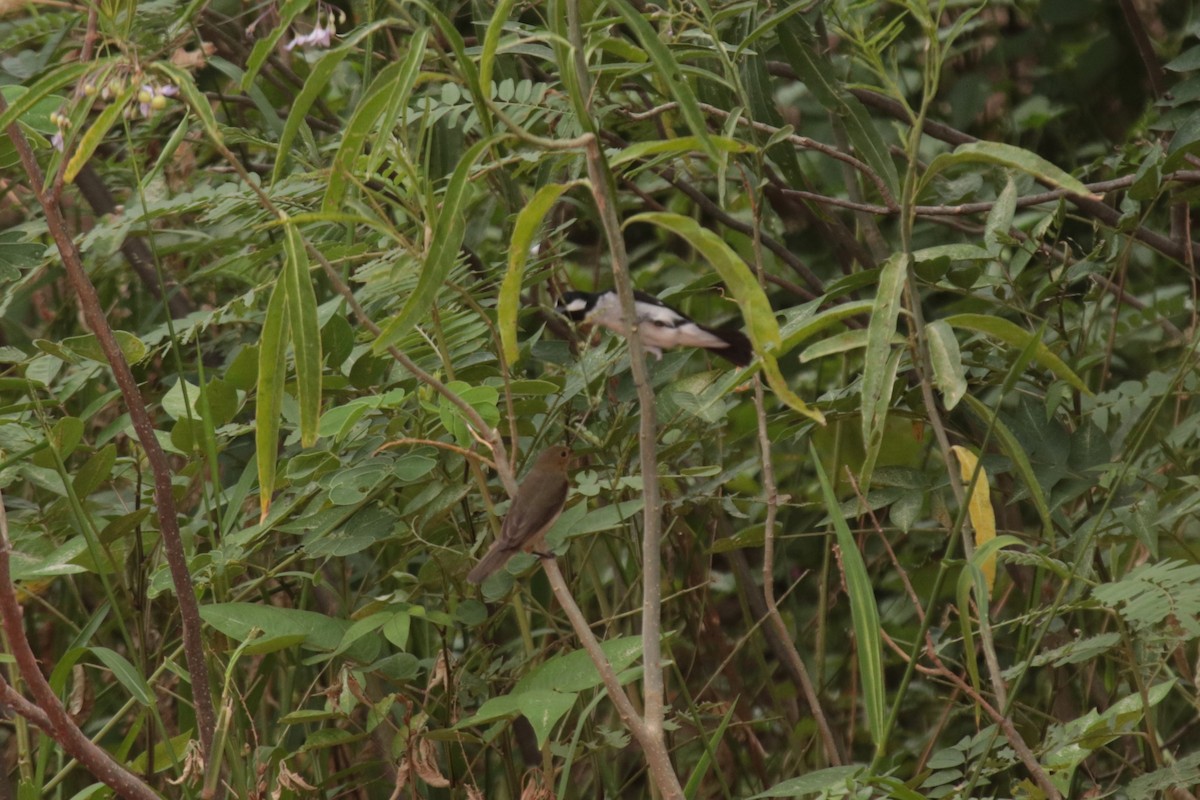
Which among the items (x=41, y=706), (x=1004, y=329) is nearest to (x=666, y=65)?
(x=1004, y=329)

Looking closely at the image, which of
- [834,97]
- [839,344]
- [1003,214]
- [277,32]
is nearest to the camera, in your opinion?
[277,32]

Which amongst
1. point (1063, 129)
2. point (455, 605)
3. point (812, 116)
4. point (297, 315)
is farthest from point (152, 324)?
point (1063, 129)

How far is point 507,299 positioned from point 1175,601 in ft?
2.33

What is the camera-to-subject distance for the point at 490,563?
2027 mm

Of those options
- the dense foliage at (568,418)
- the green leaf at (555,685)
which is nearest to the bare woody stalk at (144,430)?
the dense foliage at (568,418)

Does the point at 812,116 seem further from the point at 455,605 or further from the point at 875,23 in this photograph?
the point at 455,605

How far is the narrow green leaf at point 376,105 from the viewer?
124 cm

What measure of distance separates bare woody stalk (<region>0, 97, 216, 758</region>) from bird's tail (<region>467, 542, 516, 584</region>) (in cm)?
46

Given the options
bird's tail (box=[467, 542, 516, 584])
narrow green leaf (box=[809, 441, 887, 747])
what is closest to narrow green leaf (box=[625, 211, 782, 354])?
narrow green leaf (box=[809, 441, 887, 747])

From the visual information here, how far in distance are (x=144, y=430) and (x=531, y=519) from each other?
54 centimetres

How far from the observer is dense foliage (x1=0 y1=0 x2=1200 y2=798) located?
139 centimetres

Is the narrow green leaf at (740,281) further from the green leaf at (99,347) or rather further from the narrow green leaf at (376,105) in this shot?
the green leaf at (99,347)

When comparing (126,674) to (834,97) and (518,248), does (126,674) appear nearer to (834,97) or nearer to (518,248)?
(518,248)

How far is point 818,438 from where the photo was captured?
2.97m
